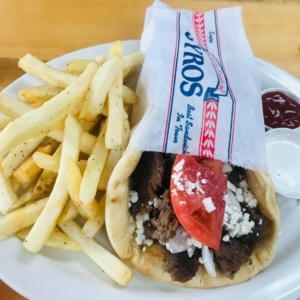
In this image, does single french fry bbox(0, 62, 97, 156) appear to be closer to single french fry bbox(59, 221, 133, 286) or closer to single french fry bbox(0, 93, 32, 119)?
single french fry bbox(0, 93, 32, 119)

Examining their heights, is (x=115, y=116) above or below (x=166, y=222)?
above

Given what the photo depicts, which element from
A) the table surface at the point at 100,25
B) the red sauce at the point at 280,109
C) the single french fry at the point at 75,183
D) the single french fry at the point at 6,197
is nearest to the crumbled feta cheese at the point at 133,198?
the single french fry at the point at 75,183

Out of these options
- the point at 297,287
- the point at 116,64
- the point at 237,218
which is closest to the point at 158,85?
the point at 116,64

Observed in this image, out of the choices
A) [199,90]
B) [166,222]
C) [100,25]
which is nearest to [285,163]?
[199,90]

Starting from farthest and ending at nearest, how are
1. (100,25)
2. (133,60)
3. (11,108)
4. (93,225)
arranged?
(100,25)
(133,60)
(11,108)
(93,225)

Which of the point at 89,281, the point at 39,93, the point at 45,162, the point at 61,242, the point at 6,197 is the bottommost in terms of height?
the point at 89,281

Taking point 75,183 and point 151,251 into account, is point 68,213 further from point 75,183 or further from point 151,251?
point 151,251

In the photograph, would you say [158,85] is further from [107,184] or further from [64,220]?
[64,220]

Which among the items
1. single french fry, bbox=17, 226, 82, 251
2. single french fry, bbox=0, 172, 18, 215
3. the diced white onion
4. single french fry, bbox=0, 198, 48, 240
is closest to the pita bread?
the diced white onion
